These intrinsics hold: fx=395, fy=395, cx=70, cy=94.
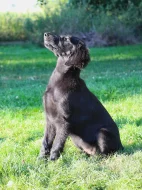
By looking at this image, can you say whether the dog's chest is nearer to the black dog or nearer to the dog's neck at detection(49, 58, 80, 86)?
the black dog

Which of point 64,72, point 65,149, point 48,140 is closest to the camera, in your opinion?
point 64,72

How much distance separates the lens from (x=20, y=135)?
5562 millimetres

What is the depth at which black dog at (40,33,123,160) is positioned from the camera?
4.54 m

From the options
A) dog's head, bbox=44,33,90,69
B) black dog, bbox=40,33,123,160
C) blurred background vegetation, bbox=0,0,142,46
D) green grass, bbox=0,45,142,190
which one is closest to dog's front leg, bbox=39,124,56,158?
black dog, bbox=40,33,123,160

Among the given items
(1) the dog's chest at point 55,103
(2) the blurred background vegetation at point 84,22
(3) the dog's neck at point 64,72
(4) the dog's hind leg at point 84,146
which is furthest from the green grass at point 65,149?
(2) the blurred background vegetation at point 84,22

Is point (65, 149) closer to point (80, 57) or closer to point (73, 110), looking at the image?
point (73, 110)

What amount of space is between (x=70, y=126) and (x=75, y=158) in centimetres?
38

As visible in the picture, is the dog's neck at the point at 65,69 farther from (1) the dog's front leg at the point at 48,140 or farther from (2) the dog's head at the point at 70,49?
(1) the dog's front leg at the point at 48,140

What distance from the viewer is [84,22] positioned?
23.3 metres

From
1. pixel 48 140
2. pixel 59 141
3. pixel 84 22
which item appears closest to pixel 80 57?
pixel 59 141

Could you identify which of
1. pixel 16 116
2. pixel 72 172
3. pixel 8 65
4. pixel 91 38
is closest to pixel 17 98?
pixel 16 116

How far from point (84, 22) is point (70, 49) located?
1913 centimetres

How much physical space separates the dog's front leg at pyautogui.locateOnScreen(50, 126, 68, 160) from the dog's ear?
0.75 meters

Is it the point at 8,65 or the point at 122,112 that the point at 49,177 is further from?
the point at 8,65
